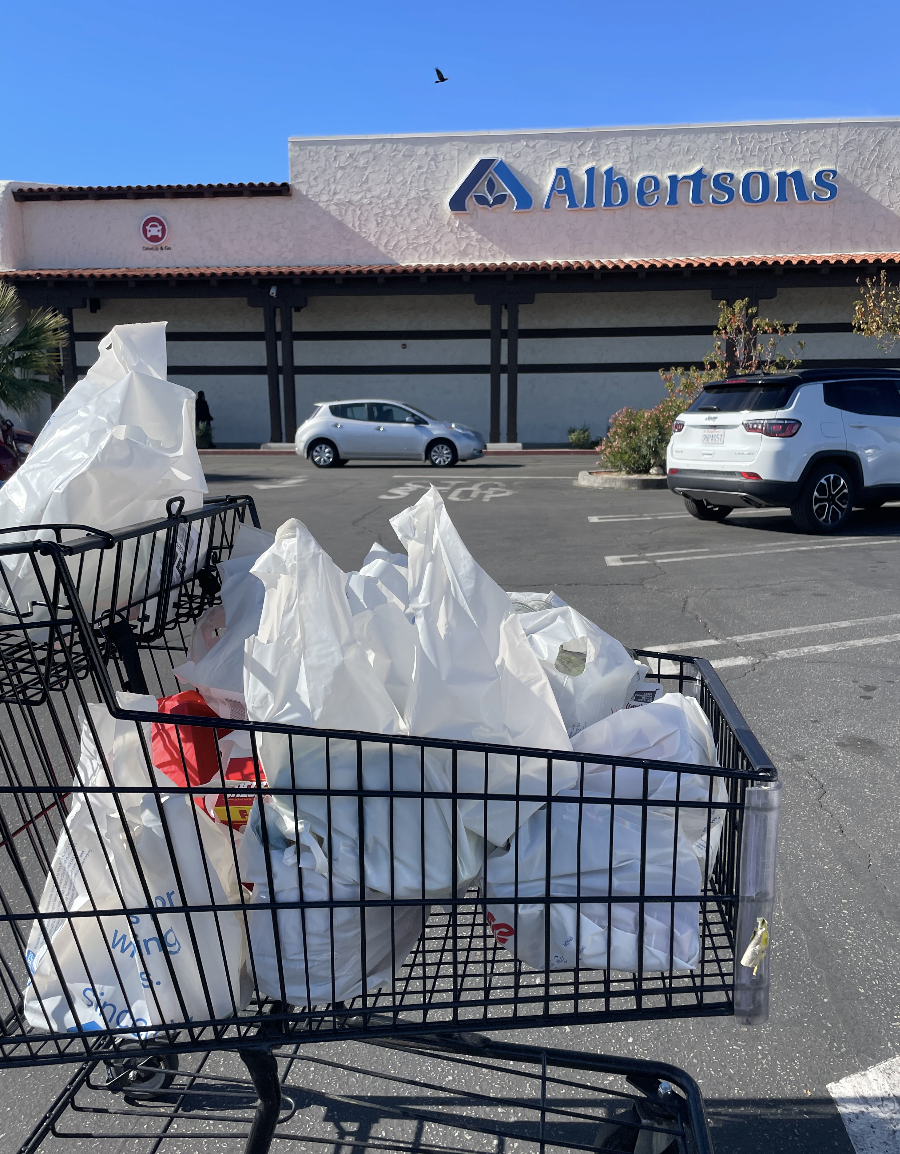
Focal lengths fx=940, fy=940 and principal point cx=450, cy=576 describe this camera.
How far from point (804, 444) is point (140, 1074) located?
860 cm

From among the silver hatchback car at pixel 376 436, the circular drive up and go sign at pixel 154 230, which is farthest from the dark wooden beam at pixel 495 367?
the circular drive up and go sign at pixel 154 230

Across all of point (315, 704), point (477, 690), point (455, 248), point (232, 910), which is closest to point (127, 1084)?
point (232, 910)

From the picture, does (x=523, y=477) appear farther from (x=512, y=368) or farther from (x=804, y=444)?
(x=804, y=444)

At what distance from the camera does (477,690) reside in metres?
1.51

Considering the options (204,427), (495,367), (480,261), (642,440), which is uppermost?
(480,261)

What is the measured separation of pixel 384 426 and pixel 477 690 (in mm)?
17426

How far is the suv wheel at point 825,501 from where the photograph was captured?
368 inches

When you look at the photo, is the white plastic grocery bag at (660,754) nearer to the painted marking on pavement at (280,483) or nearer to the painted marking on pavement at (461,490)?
the painted marking on pavement at (461,490)

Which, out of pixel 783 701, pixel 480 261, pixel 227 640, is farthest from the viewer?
pixel 480 261

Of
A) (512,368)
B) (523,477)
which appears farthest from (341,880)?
(512,368)

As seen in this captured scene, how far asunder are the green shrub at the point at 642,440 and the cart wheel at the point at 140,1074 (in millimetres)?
13434

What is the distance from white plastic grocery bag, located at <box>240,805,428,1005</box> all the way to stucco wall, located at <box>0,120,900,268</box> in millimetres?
22802

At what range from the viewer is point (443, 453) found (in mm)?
18562

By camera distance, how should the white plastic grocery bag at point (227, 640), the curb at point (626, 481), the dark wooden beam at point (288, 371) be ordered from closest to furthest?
the white plastic grocery bag at point (227, 640)
the curb at point (626, 481)
the dark wooden beam at point (288, 371)
